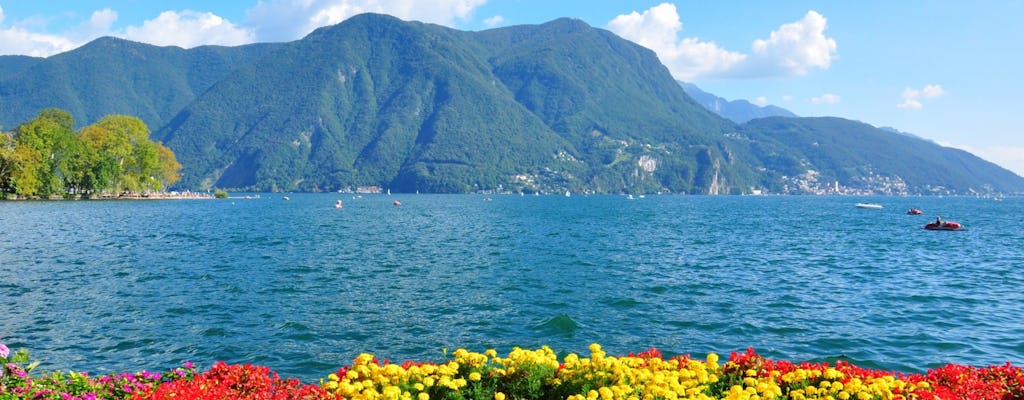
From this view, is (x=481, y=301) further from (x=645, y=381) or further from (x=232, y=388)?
(x=645, y=381)

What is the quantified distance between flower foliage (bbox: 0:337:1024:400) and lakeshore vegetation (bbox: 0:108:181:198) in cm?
15767

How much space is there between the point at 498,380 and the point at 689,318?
18.3 m

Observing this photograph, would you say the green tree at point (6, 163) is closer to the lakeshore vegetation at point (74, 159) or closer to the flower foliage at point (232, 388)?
the lakeshore vegetation at point (74, 159)

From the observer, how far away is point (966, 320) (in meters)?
31.3

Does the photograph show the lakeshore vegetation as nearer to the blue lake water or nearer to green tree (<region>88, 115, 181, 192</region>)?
green tree (<region>88, 115, 181, 192</region>)

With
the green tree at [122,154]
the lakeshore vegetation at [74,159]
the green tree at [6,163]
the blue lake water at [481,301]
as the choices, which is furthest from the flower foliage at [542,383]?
the green tree at [122,154]

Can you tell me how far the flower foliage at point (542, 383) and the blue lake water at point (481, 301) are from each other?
7.32 m

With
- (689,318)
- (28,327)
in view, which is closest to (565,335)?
(689,318)

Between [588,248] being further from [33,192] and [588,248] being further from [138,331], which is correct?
[33,192]

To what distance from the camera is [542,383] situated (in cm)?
1448

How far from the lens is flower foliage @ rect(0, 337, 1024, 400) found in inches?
522

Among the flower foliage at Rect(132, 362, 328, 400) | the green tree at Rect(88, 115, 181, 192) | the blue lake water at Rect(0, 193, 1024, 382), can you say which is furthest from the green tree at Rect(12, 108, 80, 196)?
the flower foliage at Rect(132, 362, 328, 400)

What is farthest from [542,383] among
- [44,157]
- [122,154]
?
[122,154]

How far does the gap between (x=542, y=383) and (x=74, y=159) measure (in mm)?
178418
